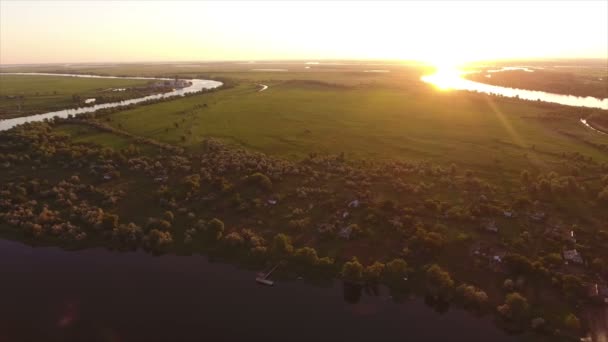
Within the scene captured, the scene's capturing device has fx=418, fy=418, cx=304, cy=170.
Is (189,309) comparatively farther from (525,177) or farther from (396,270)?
(525,177)

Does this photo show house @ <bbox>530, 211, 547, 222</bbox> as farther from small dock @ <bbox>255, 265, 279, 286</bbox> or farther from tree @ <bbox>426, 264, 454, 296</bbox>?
small dock @ <bbox>255, 265, 279, 286</bbox>

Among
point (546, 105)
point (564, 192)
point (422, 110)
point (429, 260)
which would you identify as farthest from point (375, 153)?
point (546, 105)

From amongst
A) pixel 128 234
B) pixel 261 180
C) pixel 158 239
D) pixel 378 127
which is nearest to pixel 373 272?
pixel 158 239

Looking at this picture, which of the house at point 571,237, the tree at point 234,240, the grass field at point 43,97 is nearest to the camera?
the house at point 571,237

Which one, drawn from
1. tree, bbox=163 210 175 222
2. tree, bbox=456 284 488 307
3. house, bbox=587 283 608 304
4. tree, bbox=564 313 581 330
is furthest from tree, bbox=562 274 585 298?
tree, bbox=163 210 175 222

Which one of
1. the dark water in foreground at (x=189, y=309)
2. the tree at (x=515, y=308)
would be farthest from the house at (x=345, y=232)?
the tree at (x=515, y=308)

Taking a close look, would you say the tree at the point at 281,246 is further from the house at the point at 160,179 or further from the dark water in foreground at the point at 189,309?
the house at the point at 160,179
